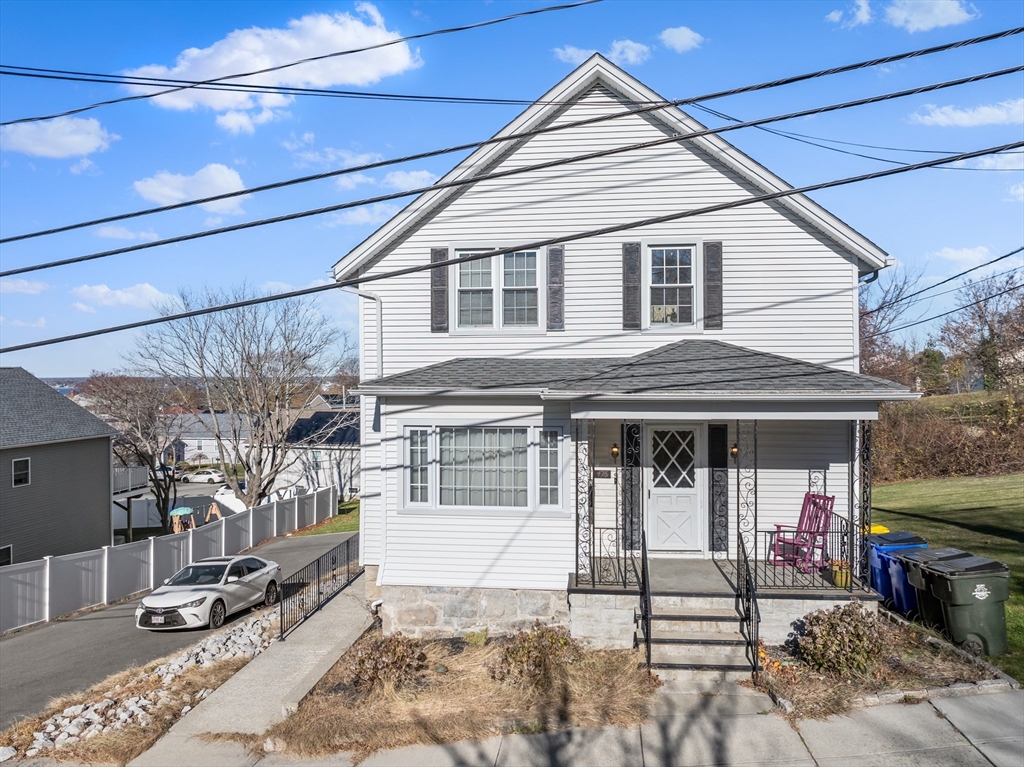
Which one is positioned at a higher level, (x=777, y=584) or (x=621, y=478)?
(x=621, y=478)

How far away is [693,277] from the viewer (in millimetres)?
11914

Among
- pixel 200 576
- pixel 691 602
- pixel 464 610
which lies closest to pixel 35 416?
pixel 200 576

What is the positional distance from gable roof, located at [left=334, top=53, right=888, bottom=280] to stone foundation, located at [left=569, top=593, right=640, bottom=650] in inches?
261

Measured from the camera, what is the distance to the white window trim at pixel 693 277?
1189 cm

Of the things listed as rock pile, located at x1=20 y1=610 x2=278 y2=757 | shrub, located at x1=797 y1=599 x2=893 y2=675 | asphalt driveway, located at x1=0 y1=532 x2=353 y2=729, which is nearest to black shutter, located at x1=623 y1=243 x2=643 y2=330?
shrub, located at x1=797 y1=599 x2=893 y2=675

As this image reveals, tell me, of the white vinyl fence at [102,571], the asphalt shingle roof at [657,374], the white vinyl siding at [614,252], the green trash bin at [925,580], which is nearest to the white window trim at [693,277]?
the white vinyl siding at [614,252]

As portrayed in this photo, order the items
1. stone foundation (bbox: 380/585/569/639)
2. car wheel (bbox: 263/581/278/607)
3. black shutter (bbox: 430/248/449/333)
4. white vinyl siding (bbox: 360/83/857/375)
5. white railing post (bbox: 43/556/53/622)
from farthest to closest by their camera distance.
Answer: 1. white railing post (bbox: 43/556/53/622)
2. car wheel (bbox: 263/581/278/607)
3. black shutter (bbox: 430/248/449/333)
4. white vinyl siding (bbox: 360/83/857/375)
5. stone foundation (bbox: 380/585/569/639)

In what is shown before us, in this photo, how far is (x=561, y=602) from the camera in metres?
10.5

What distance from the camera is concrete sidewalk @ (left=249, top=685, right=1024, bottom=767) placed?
22.5 feet

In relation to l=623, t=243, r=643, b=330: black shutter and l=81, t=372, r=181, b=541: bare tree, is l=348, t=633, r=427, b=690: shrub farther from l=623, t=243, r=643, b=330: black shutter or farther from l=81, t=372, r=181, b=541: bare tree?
l=81, t=372, r=181, b=541: bare tree

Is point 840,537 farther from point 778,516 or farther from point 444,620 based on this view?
point 444,620

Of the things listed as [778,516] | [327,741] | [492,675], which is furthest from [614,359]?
[327,741]

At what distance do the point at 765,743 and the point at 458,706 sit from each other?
3.42 metres

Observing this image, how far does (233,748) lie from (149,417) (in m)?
32.3
